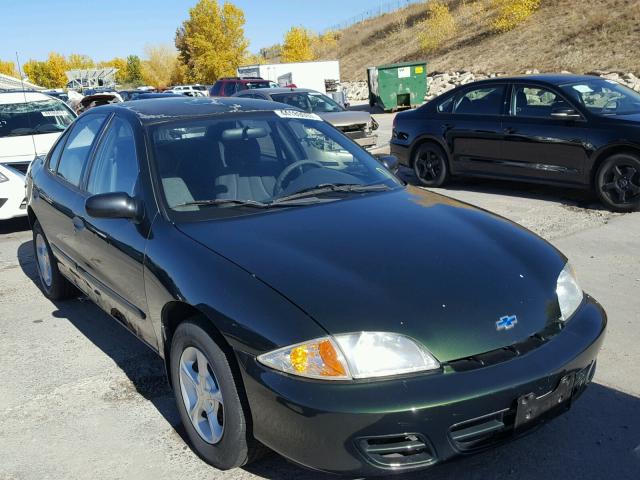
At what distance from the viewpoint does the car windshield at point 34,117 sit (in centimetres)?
922

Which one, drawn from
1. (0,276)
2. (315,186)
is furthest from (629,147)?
(0,276)

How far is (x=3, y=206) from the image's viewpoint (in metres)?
7.66

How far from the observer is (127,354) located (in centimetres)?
427

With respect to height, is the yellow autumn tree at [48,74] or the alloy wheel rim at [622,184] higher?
the yellow autumn tree at [48,74]

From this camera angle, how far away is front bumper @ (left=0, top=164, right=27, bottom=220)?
7664 mm

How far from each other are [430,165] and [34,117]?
18.7 feet

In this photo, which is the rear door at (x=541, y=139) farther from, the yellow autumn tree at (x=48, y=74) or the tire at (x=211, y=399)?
the yellow autumn tree at (x=48, y=74)

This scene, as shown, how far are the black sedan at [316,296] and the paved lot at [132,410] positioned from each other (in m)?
0.33

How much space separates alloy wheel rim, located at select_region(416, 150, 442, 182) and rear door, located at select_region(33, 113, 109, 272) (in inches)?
228

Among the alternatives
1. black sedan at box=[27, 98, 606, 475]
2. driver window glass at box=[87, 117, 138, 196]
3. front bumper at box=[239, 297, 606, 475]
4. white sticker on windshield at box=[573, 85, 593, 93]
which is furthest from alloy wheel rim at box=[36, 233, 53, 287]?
white sticker on windshield at box=[573, 85, 593, 93]

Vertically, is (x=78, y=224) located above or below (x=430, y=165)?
Result: above

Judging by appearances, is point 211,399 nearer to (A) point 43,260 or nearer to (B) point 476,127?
(A) point 43,260

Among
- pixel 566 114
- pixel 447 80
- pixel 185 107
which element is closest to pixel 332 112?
pixel 566 114

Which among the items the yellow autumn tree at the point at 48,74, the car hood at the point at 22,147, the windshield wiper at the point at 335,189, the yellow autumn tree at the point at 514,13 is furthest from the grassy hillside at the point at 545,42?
the yellow autumn tree at the point at 48,74
